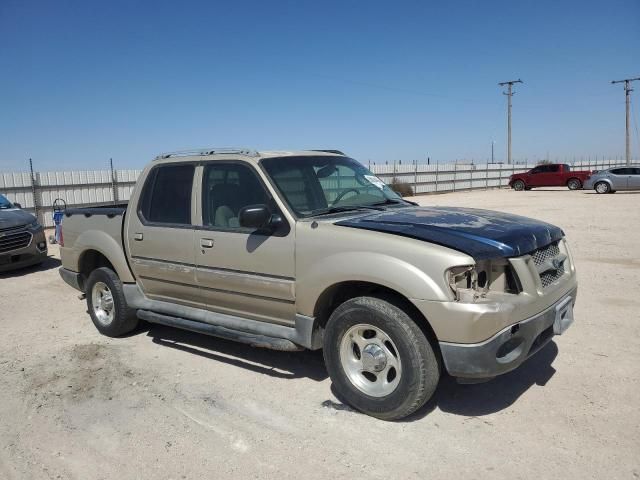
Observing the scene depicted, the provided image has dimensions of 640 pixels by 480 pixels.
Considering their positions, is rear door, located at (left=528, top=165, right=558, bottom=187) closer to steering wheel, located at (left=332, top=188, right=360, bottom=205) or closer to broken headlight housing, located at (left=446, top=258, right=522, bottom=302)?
steering wheel, located at (left=332, top=188, right=360, bottom=205)

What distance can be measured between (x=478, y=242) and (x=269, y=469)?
6.34 feet

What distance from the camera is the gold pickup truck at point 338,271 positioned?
336cm

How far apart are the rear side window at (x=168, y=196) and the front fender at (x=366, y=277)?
1545mm

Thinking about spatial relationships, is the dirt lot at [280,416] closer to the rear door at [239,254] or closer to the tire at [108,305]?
the tire at [108,305]

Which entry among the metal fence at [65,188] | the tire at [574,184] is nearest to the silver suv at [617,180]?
the tire at [574,184]

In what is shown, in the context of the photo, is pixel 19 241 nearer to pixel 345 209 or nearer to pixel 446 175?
pixel 345 209

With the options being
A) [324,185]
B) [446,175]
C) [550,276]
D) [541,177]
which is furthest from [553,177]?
[550,276]

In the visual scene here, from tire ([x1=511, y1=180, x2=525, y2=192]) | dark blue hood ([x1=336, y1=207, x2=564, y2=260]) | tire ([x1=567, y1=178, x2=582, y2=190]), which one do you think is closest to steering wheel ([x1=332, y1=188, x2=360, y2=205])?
dark blue hood ([x1=336, y1=207, x2=564, y2=260])

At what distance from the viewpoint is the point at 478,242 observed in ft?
11.2

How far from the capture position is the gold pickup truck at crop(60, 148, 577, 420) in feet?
11.0

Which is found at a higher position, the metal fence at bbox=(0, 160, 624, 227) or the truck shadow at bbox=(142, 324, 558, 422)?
the metal fence at bbox=(0, 160, 624, 227)

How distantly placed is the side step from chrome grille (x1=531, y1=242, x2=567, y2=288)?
6.29 ft

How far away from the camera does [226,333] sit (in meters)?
4.58

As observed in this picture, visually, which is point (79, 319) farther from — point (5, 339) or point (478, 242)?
point (478, 242)
